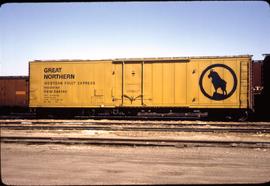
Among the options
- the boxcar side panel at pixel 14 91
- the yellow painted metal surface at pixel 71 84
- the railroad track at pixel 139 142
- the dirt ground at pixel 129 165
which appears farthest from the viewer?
the boxcar side panel at pixel 14 91

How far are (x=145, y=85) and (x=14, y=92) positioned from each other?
36.3ft

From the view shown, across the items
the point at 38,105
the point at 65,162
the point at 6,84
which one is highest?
the point at 6,84

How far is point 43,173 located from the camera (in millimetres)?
7055

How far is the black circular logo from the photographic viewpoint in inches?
690

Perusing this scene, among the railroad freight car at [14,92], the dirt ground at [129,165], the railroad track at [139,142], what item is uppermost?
the railroad freight car at [14,92]

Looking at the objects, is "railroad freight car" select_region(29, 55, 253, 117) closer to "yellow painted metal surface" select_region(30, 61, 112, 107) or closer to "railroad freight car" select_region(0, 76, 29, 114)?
"yellow painted metal surface" select_region(30, 61, 112, 107)

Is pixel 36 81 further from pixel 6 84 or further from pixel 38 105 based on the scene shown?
pixel 6 84

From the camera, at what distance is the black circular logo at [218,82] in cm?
1753

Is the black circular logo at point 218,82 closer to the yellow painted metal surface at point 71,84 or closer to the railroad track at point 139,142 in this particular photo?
the yellow painted metal surface at point 71,84

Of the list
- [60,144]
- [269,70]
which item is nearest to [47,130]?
[60,144]

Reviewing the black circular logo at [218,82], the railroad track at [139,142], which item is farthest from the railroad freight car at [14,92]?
the black circular logo at [218,82]

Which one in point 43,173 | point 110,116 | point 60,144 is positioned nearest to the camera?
point 43,173

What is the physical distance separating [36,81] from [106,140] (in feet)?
32.6

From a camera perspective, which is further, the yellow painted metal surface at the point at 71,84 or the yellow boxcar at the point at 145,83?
the yellow painted metal surface at the point at 71,84
